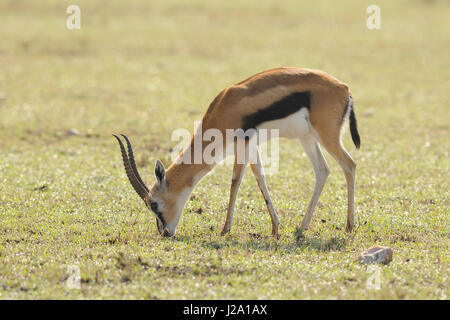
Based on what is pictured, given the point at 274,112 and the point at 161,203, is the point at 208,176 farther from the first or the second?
the point at 274,112

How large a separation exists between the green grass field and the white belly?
1093mm

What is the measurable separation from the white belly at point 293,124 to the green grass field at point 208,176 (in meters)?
1.09

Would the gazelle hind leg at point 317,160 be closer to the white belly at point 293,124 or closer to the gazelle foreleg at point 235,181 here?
the white belly at point 293,124

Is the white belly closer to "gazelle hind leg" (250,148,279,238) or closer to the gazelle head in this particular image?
"gazelle hind leg" (250,148,279,238)

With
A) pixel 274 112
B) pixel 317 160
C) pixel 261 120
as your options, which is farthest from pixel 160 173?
pixel 317 160

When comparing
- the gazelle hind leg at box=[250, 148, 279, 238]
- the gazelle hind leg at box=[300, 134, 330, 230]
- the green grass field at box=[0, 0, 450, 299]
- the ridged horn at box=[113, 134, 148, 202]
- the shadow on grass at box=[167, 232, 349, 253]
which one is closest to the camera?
the green grass field at box=[0, 0, 450, 299]

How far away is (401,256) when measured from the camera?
6551 millimetres

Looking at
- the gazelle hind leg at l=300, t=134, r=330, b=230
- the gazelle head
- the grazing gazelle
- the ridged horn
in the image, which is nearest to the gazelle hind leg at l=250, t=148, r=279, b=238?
the grazing gazelle

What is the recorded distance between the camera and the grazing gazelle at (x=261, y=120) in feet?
23.5

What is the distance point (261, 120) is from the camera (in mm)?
7148

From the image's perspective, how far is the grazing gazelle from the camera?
715cm

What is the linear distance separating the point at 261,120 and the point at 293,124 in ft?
1.13
